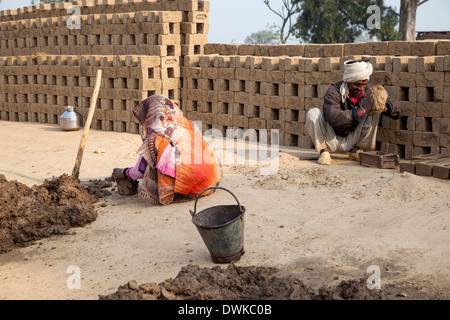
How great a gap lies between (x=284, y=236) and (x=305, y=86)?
423cm

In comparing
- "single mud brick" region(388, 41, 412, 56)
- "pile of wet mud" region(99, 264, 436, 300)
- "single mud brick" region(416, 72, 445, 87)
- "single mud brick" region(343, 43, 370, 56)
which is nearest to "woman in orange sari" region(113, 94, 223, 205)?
"pile of wet mud" region(99, 264, 436, 300)

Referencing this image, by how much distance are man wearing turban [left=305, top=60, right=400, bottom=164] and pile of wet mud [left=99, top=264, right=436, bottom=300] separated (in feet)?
13.0

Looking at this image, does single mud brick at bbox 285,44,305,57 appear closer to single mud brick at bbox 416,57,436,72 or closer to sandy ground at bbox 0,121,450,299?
single mud brick at bbox 416,57,436,72

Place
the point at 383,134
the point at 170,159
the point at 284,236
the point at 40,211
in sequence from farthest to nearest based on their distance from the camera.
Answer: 1. the point at 383,134
2. the point at 170,159
3. the point at 40,211
4. the point at 284,236

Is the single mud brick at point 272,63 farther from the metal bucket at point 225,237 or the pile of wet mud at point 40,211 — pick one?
the metal bucket at point 225,237

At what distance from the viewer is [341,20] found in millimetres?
26547

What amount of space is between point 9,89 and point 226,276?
10.8 meters

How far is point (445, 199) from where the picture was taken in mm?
5621

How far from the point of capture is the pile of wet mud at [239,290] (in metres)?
3.44

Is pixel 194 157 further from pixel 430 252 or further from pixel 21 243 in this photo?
pixel 430 252

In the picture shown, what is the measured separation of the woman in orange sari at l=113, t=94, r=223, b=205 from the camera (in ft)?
18.6

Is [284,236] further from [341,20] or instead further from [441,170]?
[341,20]

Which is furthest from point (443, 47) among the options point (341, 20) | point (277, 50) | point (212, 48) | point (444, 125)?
point (341, 20)
